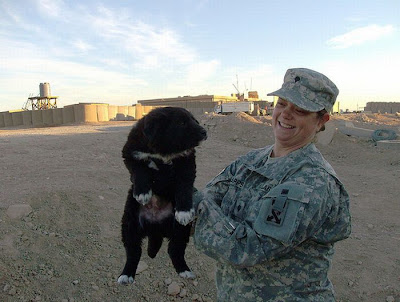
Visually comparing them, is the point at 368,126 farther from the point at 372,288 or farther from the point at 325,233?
the point at 325,233

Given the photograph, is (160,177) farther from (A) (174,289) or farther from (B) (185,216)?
(A) (174,289)

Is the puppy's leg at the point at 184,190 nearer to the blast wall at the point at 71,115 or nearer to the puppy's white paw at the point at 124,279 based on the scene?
the puppy's white paw at the point at 124,279

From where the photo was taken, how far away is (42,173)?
6676 millimetres

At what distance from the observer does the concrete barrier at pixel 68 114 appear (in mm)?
25484

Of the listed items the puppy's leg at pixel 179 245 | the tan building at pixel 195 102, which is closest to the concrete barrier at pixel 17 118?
the tan building at pixel 195 102

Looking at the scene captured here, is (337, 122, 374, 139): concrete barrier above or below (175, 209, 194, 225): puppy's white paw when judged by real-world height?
below

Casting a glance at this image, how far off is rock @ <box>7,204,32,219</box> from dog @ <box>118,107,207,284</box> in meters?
2.58

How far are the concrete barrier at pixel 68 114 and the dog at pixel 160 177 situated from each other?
79.6ft

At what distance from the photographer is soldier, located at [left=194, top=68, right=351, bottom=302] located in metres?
1.70

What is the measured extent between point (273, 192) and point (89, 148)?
8.64 m

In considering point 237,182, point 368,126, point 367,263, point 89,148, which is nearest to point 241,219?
point 237,182

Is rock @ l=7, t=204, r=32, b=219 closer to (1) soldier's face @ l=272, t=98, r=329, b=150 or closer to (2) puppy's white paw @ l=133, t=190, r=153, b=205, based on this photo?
(2) puppy's white paw @ l=133, t=190, r=153, b=205

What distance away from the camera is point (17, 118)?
2856cm

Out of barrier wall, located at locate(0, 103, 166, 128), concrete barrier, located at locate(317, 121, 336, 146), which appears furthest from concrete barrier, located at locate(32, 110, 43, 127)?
concrete barrier, located at locate(317, 121, 336, 146)
